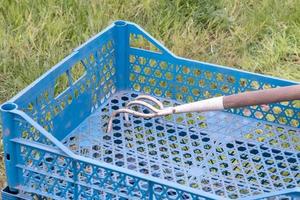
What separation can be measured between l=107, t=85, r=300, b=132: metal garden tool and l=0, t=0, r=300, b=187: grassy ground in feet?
1.57

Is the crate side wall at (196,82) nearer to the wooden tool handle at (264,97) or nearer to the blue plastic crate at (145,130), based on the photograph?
the blue plastic crate at (145,130)

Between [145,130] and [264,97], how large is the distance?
33cm

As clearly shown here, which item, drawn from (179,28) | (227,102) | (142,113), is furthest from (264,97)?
(179,28)

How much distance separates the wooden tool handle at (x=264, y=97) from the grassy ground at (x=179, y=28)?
677mm

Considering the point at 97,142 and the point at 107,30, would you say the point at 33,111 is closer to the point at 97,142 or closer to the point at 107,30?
the point at 97,142

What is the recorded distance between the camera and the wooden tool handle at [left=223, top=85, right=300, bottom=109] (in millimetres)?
1490

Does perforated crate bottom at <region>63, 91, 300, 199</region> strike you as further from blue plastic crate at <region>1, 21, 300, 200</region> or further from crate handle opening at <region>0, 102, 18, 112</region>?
crate handle opening at <region>0, 102, 18, 112</region>

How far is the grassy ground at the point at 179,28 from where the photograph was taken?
84.1 inches

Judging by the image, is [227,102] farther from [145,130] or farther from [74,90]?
[74,90]

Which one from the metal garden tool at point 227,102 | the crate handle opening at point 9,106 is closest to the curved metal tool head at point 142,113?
the metal garden tool at point 227,102

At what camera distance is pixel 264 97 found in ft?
4.95

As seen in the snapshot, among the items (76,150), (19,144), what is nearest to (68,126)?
(76,150)

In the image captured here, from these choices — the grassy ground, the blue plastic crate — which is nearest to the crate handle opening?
the blue plastic crate

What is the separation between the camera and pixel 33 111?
5.01 feet
